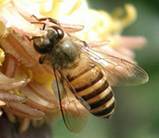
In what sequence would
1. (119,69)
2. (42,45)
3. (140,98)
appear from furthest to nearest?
(140,98) → (119,69) → (42,45)

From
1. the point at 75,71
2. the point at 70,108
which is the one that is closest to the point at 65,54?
the point at 75,71

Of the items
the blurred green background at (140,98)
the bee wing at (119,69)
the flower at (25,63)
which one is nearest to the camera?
the flower at (25,63)

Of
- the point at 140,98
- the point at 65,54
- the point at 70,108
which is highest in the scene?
the point at 65,54

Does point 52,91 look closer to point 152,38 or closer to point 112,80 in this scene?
point 112,80

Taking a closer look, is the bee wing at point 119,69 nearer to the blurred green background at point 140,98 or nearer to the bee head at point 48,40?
the bee head at point 48,40

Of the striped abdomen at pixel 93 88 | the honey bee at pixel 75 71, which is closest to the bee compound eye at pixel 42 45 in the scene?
the honey bee at pixel 75 71

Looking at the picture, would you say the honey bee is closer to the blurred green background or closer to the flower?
the flower

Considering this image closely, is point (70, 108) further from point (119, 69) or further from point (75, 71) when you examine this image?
point (119, 69)

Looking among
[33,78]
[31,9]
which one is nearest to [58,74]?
[33,78]
